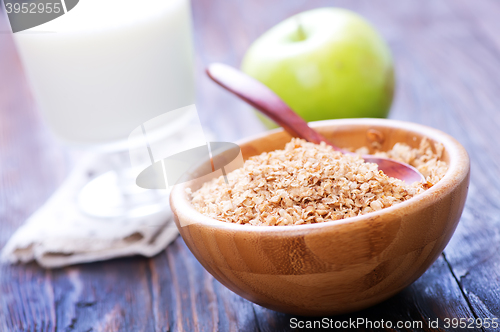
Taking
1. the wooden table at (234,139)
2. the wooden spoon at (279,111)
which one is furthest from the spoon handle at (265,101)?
the wooden table at (234,139)

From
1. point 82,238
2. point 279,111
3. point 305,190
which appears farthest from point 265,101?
point 82,238

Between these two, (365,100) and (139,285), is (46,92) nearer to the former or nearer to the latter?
(139,285)

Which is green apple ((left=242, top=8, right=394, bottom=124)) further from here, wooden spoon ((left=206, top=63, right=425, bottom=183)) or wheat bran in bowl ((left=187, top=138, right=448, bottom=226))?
wheat bran in bowl ((left=187, top=138, right=448, bottom=226))

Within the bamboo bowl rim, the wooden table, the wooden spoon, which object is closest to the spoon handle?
the wooden spoon

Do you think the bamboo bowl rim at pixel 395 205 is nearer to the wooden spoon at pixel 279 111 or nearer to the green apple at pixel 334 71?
the wooden spoon at pixel 279 111

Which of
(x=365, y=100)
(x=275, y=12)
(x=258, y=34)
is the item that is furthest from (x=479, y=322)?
(x=275, y=12)
